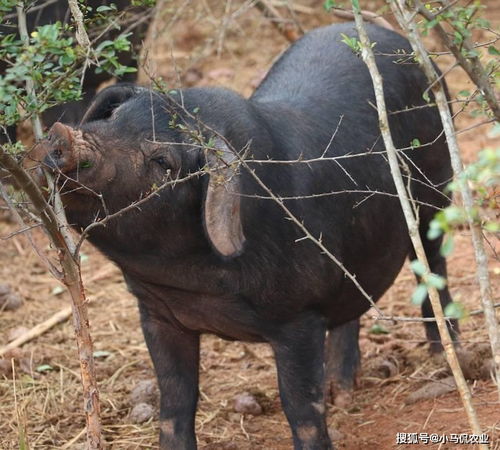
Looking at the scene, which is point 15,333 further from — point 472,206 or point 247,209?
point 472,206

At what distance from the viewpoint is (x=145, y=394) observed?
5312 millimetres

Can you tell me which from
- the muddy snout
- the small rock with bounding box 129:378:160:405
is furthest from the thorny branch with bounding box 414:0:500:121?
the small rock with bounding box 129:378:160:405

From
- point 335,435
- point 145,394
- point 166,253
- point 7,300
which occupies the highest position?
point 7,300

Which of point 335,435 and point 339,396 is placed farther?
point 339,396

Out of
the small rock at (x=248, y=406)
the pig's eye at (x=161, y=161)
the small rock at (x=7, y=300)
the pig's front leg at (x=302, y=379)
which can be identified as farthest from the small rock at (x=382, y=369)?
the small rock at (x=7, y=300)

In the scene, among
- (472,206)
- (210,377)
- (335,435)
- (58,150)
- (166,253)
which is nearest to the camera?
(472,206)

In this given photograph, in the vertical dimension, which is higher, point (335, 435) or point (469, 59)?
point (469, 59)

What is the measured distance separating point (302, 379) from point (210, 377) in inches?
60.2

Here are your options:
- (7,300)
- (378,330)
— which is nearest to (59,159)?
(378,330)

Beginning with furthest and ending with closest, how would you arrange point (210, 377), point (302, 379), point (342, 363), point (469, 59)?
point (210, 377)
point (342, 363)
point (302, 379)
point (469, 59)

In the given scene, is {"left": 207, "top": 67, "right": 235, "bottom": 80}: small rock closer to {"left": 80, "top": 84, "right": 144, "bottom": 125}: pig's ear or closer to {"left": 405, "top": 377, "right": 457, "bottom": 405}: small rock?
{"left": 405, "top": 377, "right": 457, "bottom": 405}: small rock

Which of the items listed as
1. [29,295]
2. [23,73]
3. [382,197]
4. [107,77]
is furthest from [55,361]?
[23,73]

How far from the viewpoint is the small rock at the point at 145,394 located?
5.30 meters

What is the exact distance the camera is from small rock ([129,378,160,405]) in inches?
209
